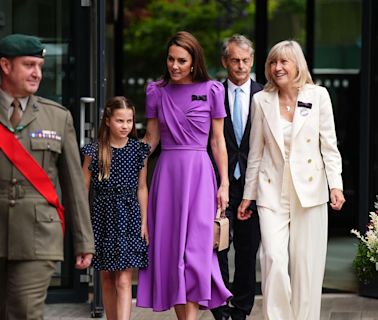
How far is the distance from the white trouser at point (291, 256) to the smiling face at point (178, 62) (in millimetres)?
874

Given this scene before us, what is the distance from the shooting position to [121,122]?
8008 mm

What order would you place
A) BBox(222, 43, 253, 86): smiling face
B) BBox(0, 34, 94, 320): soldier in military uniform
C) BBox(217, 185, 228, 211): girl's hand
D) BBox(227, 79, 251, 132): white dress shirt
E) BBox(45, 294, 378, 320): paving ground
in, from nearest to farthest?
1. BBox(0, 34, 94, 320): soldier in military uniform
2. BBox(217, 185, 228, 211): girl's hand
3. BBox(222, 43, 253, 86): smiling face
4. BBox(227, 79, 251, 132): white dress shirt
5. BBox(45, 294, 378, 320): paving ground

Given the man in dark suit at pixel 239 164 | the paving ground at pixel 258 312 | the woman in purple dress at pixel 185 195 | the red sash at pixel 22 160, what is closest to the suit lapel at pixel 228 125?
the man in dark suit at pixel 239 164

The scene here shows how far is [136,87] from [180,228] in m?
11.4

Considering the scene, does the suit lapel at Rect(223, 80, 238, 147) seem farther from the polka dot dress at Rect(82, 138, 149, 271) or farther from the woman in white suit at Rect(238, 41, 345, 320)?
the polka dot dress at Rect(82, 138, 149, 271)

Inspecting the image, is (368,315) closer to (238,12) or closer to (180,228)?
(180,228)

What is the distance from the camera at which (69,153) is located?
248 inches

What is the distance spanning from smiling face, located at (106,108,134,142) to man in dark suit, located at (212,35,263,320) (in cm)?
91

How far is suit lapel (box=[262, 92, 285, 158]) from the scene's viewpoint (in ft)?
26.2

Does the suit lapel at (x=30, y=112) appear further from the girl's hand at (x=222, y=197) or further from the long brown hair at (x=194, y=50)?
the girl's hand at (x=222, y=197)

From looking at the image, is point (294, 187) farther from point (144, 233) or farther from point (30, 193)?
point (30, 193)

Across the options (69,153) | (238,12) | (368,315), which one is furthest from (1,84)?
(238,12)

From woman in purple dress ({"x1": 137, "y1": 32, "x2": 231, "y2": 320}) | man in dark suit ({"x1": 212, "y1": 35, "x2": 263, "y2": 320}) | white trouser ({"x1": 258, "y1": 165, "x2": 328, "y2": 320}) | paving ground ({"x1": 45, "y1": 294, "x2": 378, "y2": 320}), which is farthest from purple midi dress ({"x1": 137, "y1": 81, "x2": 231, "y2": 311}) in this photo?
paving ground ({"x1": 45, "y1": 294, "x2": 378, "y2": 320})

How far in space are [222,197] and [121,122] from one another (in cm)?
82
